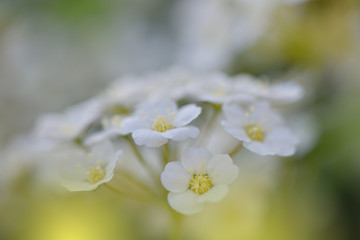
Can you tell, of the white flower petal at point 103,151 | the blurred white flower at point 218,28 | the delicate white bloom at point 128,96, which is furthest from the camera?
the blurred white flower at point 218,28

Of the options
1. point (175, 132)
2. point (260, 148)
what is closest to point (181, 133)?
point (175, 132)

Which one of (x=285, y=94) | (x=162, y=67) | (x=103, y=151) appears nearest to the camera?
(x=103, y=151)

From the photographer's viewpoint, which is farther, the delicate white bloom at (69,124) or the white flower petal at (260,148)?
the delicate white bloom at (69,124)

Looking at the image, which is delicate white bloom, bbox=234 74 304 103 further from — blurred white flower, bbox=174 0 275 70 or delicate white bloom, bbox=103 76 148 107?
blurred white flower, bbox=174 0 275 70

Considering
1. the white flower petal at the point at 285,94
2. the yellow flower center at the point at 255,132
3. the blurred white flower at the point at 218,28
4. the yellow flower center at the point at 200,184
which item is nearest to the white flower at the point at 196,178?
the yellow flower center at the point at 200,184

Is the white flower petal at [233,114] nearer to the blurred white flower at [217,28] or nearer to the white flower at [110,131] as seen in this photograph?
the white flower at [110,131]

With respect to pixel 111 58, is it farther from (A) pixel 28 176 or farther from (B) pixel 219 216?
(B) pixel 219 216

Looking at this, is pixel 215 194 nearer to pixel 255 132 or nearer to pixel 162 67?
pixel 255 132

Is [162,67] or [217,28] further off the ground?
[217,28]
